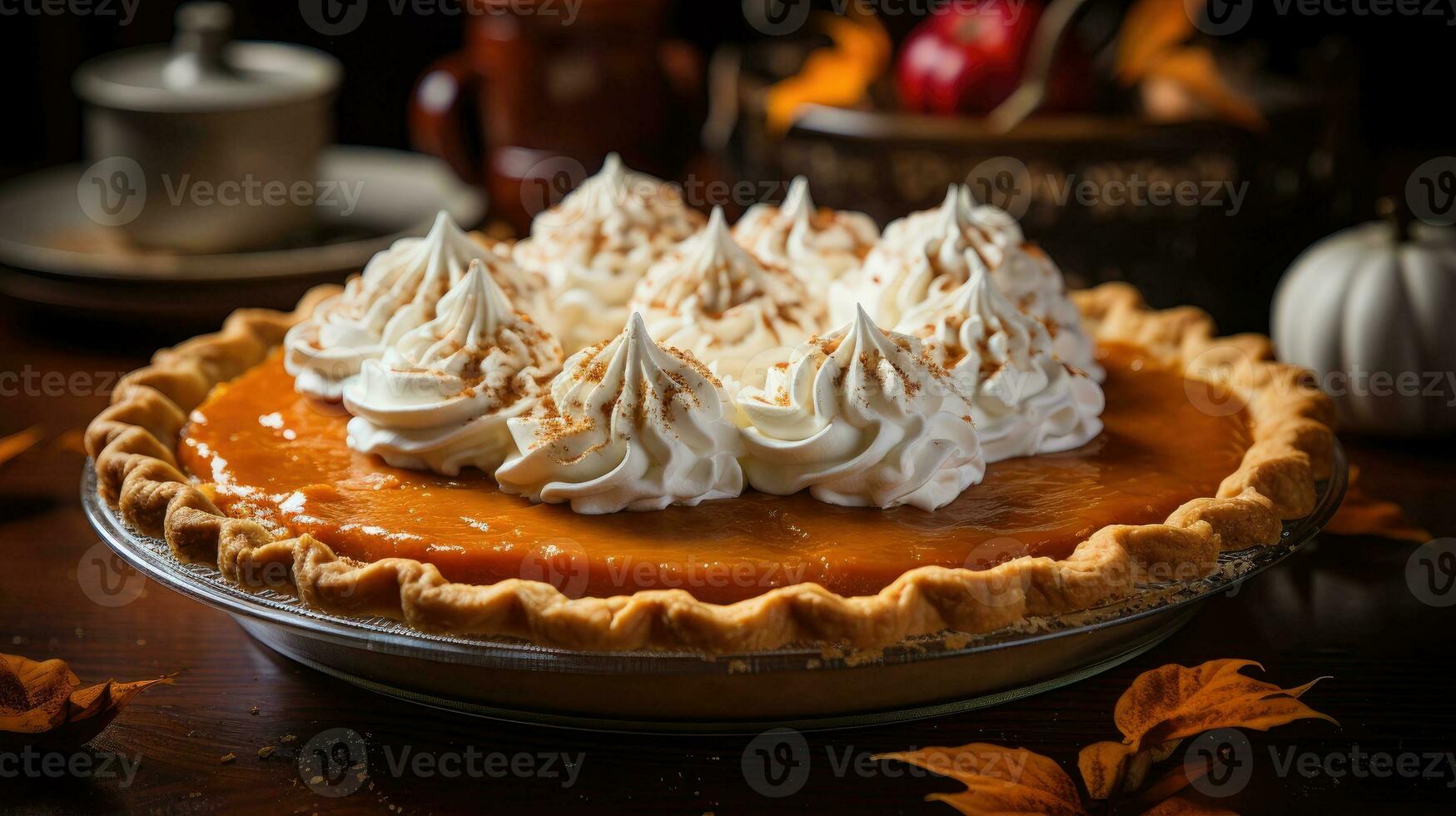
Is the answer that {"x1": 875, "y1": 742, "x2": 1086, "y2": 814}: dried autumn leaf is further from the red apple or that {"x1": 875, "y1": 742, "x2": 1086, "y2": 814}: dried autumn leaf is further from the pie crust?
Answer: the red apple

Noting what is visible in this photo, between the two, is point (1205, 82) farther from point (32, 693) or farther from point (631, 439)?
point (32, 693)

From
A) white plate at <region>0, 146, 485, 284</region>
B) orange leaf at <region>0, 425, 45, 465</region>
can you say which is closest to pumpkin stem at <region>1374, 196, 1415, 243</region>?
white plate at <region>0, 146, 485, 284</region>

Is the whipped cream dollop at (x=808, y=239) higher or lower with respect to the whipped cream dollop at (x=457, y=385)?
higher

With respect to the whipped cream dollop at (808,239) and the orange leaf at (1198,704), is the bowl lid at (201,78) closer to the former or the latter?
the whipped cream dollop at (808,239)

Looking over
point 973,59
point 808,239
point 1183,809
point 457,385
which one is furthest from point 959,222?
point 973,59

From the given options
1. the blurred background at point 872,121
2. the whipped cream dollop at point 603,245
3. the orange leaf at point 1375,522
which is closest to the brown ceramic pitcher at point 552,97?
the blurred background at point 872,121
